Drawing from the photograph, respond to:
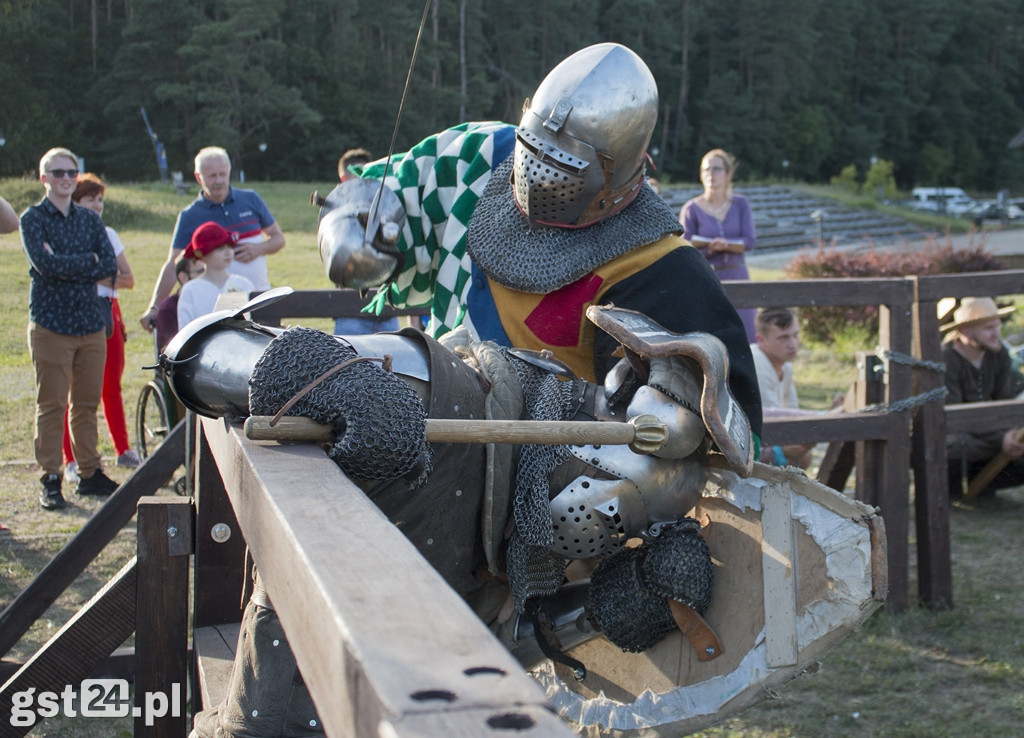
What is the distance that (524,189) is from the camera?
255cm

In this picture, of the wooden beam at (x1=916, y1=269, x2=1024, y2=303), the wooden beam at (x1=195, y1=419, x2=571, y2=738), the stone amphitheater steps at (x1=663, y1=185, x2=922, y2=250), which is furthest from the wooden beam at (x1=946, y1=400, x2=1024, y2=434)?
the stone amphitheater steps at (x1=663, y1=185, x2=922, y2=250)

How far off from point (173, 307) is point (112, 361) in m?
0.66

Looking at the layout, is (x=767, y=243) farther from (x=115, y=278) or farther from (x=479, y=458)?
(x=479, y=458)

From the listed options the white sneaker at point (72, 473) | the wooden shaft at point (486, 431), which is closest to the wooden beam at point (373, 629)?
the wooden shaft at point (486, 431)

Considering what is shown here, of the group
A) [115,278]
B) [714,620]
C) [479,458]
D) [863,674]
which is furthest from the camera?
[115,278]

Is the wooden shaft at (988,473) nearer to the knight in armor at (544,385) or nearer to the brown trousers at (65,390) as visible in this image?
the knight in armor at (544,385)

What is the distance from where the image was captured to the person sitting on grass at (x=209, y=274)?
16.4 feet

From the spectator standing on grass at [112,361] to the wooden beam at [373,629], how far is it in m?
4.56

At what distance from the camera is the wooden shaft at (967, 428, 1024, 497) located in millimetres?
5602

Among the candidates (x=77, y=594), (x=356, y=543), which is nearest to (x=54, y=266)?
(x=77, y=594)

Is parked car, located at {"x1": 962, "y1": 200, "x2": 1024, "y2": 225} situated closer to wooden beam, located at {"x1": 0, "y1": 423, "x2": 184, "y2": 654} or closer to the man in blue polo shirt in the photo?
the man in blue polo shirt

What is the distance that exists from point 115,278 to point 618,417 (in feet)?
13.6

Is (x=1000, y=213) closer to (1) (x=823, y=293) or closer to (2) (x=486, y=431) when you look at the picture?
(1) (x=823, y=293)

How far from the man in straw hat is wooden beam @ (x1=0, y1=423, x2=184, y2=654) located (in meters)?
3.97
